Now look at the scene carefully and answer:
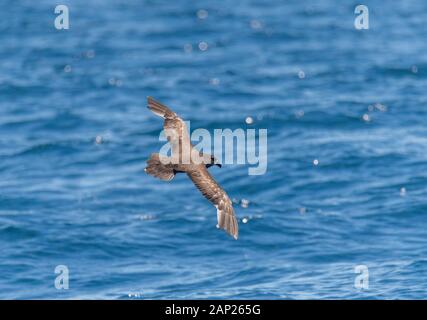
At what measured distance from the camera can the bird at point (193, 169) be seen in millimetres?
12750

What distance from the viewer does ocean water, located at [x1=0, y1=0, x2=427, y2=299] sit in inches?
699

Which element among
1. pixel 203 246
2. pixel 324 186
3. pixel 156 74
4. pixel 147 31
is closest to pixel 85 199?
pixel 203 246

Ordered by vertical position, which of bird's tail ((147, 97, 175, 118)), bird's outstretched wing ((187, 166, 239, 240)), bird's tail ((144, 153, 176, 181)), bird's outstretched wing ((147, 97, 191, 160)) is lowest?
bird's outstretched wing ((187, 166, 239, 240))

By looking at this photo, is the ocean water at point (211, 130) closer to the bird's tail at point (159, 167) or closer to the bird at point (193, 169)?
the bird at point (193, 169)

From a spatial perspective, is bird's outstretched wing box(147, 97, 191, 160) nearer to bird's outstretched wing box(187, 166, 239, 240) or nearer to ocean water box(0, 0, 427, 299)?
bird's outstretched wing box(187, 166, 239, 240)

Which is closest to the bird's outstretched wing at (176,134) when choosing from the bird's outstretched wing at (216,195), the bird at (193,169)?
the bird at (193,169)

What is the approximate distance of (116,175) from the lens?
22516mm

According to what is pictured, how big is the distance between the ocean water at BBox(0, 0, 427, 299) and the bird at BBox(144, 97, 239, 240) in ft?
11.0

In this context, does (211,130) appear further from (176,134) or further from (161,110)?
(176,134)

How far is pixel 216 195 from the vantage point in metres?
13.0

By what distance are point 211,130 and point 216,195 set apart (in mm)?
11612

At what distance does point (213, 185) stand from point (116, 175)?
982 centimetres

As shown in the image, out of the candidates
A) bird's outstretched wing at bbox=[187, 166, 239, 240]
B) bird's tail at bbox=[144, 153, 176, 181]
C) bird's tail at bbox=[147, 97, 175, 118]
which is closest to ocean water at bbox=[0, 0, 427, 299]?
bird's outstretched wing at bbox=[187, 166, 239, 240]

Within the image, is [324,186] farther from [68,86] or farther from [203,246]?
[68,86]
